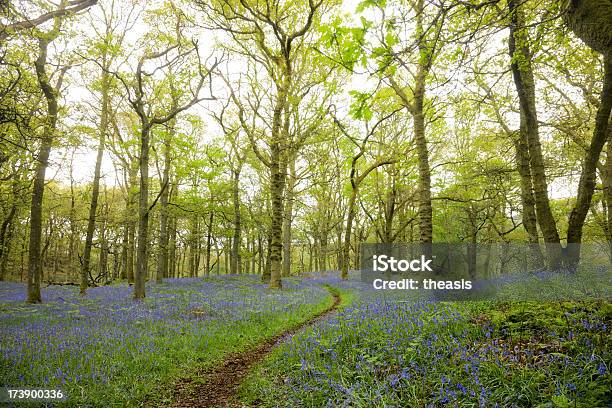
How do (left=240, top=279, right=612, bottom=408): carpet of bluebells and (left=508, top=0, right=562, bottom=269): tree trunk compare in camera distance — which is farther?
(left=508, top=0, right=562, bottom=269): tree trunk

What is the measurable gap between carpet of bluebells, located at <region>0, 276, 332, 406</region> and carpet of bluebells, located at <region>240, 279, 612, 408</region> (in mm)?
1985

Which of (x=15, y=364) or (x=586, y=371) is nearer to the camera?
(x=586, y=371)

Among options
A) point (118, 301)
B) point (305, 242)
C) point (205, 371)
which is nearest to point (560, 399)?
point (205, 371)

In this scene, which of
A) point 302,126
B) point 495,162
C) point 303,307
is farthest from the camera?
point 302,126

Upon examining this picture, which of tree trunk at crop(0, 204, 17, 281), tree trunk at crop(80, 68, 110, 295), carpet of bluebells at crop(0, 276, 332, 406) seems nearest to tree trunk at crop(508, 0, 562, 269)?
carpet of bluebells at crop(0, 276, 332, 406)

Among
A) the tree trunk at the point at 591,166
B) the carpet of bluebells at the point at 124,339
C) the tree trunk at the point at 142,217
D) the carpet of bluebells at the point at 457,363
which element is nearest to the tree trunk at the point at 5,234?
the carpet of bluebells at the point at 124,339

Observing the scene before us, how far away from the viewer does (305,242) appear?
54938 millimetres

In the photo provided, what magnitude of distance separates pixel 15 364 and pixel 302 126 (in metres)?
18.0

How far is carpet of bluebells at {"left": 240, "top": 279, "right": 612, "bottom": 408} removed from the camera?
3.39 m

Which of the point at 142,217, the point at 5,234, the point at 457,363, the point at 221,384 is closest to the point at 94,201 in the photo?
the point at 142,217

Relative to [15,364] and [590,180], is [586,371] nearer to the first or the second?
[590,180]

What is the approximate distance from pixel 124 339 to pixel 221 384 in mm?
3120

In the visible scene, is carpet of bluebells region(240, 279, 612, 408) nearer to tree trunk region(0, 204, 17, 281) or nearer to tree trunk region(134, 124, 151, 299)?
tree trunk region(134, 124, 151, 299)

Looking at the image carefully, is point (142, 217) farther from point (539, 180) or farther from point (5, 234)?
point (5, 234)
